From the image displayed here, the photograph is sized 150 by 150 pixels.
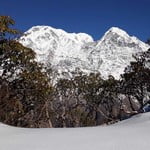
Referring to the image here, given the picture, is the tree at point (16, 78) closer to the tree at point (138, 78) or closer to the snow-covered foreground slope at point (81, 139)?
the snow-covered foreground slope at point (81, 139)

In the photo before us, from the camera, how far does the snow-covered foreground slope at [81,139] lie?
21.1 feet

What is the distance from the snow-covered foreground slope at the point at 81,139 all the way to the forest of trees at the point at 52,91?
1050cm

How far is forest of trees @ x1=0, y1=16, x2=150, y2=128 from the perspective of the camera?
19.3 meters

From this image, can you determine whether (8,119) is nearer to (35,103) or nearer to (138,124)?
(35,103)

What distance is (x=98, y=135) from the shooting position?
7.27m

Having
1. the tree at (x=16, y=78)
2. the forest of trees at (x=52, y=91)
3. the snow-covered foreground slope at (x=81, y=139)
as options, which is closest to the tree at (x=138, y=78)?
the forest of trees at (x=52, y=91)

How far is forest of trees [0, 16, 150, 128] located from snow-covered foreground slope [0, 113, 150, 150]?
34.4 ft

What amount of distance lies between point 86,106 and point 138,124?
31634 millimetres

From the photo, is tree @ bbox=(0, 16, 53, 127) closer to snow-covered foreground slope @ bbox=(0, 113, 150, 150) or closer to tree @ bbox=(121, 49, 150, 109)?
snow-covered foreground slope @ bbox=(0, 113, 150, 150)

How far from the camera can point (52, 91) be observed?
23.5m
